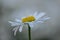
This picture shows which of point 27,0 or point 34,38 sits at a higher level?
point 27,0

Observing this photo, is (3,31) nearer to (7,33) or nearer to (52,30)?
(7,33)

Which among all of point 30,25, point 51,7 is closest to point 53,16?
point 51,7

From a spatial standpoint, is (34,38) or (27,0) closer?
(34,38)

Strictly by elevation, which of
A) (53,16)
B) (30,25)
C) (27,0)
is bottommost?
(30,25)

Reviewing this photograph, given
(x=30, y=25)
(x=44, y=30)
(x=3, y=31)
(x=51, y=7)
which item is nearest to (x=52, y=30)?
(x=44, y=30)

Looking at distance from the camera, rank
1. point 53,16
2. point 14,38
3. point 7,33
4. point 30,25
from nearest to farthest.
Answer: point 30,25, point 14,38, point 7,33, point 53,16

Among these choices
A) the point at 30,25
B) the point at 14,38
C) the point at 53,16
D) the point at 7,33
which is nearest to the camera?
the point at 30,25
